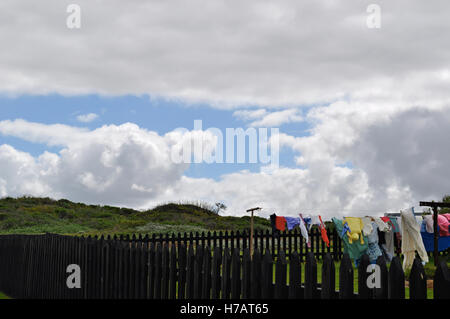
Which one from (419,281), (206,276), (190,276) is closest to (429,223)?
(190,276)

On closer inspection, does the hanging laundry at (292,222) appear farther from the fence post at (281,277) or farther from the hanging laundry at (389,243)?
the fence post at (281,277)

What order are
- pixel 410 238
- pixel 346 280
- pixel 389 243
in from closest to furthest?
pixel 346 280 → pixel 410 238 → pixel 389 243

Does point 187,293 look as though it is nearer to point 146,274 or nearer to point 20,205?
point 146,274

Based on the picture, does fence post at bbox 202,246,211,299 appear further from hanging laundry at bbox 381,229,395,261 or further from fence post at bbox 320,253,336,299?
hanging laundry at bbox 381,229,395,261

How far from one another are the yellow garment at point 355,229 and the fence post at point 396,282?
12.7 m

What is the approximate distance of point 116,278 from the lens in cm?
773

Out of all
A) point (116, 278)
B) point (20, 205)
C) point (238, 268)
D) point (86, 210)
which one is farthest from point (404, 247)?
point (20, 205)

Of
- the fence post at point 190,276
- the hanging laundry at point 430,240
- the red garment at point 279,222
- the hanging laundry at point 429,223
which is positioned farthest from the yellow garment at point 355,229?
the fence post at point 190,276

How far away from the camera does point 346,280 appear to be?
4.08m

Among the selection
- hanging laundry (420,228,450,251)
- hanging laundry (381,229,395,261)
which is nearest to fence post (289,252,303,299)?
hanging laundry (381,229,395,261)

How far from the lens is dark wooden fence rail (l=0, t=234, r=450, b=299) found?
389 cm

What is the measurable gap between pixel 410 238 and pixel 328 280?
12.0 meters

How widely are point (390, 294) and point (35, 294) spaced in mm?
9509

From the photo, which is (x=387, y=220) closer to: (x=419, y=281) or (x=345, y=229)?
(x=345, y=229)
